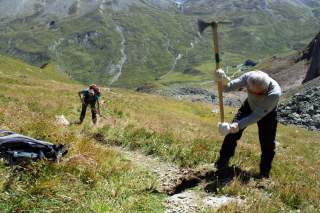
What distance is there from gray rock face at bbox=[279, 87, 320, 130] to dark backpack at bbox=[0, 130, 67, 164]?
155 ft

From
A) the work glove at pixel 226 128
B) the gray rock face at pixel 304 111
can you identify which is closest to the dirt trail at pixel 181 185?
the work glove at pixel 226 128

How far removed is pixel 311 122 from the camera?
177 ft

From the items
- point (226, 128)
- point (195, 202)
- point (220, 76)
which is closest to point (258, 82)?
point (220, 76)

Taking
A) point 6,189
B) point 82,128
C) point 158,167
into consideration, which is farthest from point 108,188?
point 82,128

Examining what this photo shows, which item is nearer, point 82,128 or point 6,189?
point 6,189

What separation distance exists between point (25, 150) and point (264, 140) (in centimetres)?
505

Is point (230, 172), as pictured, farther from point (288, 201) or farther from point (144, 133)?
point (144, 133)

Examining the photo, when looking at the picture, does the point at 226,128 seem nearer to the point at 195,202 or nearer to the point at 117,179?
the point at 195,202

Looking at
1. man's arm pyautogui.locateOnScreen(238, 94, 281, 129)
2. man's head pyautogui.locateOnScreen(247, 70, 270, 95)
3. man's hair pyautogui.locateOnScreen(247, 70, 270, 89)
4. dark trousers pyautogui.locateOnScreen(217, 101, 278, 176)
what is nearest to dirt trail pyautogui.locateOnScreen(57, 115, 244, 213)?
dark trousers pyautogui.locateOnScreen(217, 101, 278, 176)

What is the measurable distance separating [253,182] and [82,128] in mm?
7473

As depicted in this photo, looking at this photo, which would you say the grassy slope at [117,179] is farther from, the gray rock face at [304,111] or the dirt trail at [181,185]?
the gray rock face at [304,111]

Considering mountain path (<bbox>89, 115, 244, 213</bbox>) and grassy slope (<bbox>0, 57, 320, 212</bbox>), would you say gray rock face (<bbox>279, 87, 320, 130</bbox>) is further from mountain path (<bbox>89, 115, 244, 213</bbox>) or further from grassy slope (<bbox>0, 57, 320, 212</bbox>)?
mountain path (<bbox>89, 115, 244, 213</bbox>)

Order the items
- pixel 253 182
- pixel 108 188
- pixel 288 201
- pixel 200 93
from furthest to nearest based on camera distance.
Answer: pixel 200 93
pixel 253 182
pixel 288 201
pixel 108 188

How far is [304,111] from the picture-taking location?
Answer: 56688 millimetres
